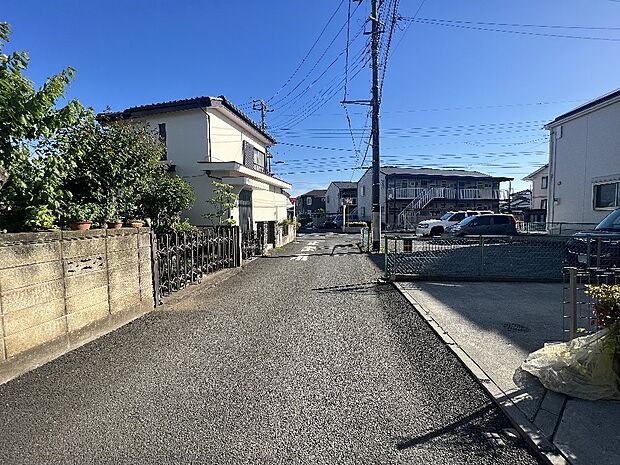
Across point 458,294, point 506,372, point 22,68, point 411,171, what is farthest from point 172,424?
point 411,171

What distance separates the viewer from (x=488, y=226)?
1791 cm

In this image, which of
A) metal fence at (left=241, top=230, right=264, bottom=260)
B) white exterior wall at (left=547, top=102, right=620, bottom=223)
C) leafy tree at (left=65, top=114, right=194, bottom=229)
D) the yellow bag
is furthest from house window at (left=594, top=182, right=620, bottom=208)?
leafy tree at (left=65, top=114, right=194, bottom=229)

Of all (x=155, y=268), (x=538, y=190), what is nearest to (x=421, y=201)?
(x=538, y=190)

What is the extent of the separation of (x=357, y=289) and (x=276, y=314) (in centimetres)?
254

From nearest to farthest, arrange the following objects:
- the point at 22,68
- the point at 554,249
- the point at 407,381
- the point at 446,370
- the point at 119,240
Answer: the point at 407,381
the point at 446,370
the point at 22,68
the point at 119,240
the point at 554,249

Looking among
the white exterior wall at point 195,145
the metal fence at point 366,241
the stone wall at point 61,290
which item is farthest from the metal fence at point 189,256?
the metal fence at point 366,241

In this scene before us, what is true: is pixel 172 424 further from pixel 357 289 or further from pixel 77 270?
pixel 357 289

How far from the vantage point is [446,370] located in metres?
3.51

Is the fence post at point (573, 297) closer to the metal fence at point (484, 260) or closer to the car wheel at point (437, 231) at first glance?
the metal fence at point (484, 260)

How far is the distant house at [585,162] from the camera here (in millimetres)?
13703

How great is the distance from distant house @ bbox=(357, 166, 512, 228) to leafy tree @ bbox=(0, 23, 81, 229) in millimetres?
31605

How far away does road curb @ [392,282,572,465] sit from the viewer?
218 centimetres

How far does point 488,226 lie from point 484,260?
29.7 feet

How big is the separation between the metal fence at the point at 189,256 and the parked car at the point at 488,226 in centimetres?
1301
